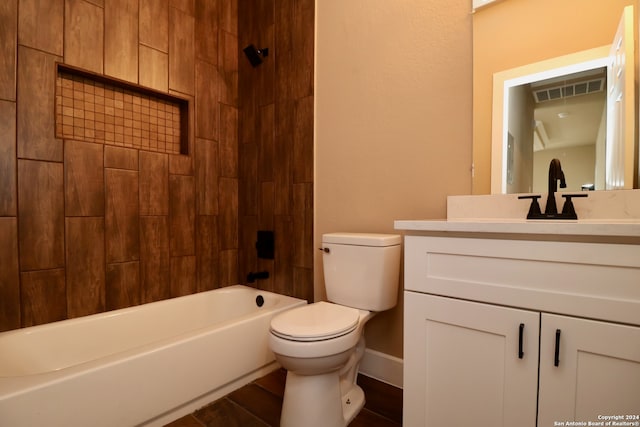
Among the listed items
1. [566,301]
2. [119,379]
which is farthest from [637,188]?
[119,379]

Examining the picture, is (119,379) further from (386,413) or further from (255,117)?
(255,117)

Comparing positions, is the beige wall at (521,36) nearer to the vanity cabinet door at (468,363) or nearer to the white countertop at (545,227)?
the white countertop at (545,227)

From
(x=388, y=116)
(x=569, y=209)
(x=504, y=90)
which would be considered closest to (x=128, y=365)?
(x=388, y=116)

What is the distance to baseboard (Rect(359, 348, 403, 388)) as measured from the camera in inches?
63.9

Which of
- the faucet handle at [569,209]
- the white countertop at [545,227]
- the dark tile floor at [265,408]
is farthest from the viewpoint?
the dark tile floor at [265,408]

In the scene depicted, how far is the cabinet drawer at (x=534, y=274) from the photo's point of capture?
0.74 meters

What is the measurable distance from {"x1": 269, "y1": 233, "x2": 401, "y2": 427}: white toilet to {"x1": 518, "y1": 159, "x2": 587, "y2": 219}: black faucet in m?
0.58

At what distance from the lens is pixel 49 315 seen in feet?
5.11

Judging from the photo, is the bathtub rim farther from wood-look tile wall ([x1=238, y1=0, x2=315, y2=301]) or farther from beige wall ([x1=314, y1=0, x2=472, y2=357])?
beige wall ([x1=314, y1=0, x2=472, y2=357])

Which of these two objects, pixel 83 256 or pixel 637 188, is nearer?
pixel 637 188

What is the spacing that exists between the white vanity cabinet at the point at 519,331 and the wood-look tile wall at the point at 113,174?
1.61m

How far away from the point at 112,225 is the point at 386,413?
177cm

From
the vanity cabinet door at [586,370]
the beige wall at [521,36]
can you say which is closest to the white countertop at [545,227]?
the vanity cabinet door at [586,370]

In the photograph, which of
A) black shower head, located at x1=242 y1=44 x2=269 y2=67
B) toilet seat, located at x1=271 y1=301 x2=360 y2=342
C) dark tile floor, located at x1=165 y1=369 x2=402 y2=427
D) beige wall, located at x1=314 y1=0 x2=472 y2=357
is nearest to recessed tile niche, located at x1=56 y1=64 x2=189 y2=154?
black shower head, located at x1=242 y1=44 x2=269 y2=67
